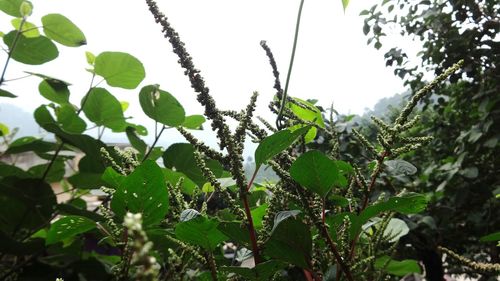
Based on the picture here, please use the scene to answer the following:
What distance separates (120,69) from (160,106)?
0.22 metres

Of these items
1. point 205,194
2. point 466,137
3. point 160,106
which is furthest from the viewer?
point 466,137

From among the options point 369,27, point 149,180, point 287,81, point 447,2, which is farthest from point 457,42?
point 149,180

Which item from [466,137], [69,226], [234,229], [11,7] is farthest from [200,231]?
[466,137]

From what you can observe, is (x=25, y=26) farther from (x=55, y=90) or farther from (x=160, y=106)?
(x=160, y=106)

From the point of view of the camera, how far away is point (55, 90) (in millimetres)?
933

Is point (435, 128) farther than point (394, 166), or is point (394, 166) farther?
point (435, 128)

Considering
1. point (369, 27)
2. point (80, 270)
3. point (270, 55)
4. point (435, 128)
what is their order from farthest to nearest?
point (435, 128)
point (369, 27)
point (80, 270)
point (270, 55)

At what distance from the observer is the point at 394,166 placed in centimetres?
51

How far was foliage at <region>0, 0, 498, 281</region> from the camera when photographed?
15.1 inches

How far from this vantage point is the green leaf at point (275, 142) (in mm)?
386

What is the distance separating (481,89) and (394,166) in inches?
63.1

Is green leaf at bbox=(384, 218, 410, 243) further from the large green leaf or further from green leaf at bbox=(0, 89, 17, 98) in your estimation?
green leaf at bbox=(0, 89, 17, 98)

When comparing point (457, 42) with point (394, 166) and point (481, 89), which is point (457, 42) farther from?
point (394, 166)

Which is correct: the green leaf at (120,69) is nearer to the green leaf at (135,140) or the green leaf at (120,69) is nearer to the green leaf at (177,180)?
the green leaf at (135,140)
